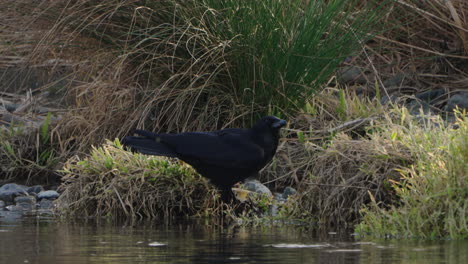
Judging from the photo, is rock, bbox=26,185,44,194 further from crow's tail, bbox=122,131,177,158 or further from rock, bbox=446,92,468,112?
rock, bbox=446,92,468,112

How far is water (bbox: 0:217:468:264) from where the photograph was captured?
4.22m

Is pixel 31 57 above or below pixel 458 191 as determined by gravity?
above

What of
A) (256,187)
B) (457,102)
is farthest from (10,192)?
(457,102)

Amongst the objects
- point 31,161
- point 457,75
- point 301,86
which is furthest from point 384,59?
point 31,161

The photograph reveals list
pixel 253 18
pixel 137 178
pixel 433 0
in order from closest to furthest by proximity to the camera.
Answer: pixel 137 178 < pixel 253 18 < pixel 433 0

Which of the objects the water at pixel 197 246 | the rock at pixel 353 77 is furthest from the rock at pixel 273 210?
the rock at pixel 353 77

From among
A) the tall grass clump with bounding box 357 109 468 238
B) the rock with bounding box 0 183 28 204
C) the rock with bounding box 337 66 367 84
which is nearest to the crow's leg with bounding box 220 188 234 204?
the tall grass clump with bounding box 357 109 468 238

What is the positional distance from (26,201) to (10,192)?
10.9 inches

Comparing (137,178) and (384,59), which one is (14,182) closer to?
(137,178)

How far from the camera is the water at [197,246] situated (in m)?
4.22

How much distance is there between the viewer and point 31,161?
28.1 ft

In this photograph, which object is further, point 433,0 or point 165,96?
point 433,0

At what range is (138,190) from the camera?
248 inches

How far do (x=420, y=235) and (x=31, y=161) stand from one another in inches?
176
